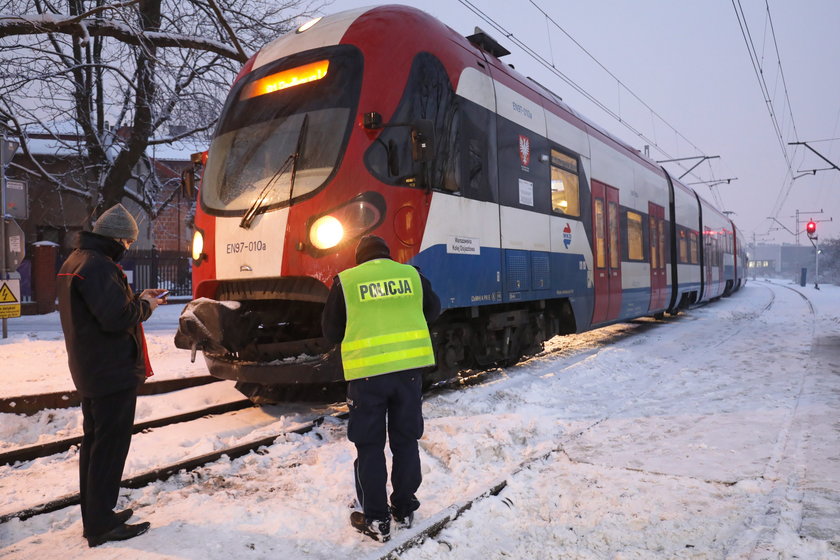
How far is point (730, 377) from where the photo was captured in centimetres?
714

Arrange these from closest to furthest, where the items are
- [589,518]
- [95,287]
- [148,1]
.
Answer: [95,287], [589,518], [148,1]

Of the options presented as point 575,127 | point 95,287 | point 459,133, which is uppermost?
point 575,127

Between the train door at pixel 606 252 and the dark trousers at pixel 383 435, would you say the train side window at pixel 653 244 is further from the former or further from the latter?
the dark trousers at pixel 383 435

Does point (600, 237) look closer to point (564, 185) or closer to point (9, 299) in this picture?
point (564, 185)

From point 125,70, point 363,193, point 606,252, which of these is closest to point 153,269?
point 125,70

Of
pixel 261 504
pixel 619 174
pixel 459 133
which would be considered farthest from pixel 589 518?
pixel 619 174

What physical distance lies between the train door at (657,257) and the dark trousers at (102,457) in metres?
10.6

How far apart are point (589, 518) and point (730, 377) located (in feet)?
15.5

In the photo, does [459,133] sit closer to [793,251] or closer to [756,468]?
[756,468]

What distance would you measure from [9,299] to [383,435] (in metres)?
8.82

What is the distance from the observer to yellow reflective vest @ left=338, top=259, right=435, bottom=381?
3.10 meters

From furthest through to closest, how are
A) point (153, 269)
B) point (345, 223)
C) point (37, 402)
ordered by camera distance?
point (153, 269)
point (37, 402)
point (345, 223)

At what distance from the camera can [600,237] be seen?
904 cm

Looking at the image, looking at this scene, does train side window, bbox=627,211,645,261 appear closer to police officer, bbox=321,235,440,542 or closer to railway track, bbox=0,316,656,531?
railway track, bbox=0,316,656,531
